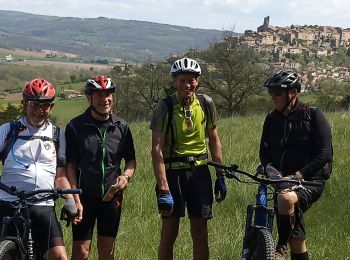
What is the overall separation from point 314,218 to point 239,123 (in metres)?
8.24

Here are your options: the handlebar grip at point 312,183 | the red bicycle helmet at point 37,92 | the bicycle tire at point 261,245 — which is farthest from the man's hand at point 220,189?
the red bicycle helmet at point 37,92

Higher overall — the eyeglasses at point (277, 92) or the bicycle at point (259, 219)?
the eyeglasses at point (277, 92)

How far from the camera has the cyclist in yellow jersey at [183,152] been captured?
14.9 feet

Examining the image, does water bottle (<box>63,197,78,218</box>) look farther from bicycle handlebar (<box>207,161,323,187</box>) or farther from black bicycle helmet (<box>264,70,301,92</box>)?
black bicycle helmet (<box>264,70,301,92</box>)

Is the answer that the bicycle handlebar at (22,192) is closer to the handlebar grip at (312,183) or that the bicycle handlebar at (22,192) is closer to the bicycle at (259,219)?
the bicycle at (259,219)

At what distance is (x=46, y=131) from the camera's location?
4184 mm

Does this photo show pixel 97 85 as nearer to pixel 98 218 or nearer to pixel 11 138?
pixel 11 138

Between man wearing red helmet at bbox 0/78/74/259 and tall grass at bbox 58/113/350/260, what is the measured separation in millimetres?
1741

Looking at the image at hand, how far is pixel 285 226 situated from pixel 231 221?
8.84ft

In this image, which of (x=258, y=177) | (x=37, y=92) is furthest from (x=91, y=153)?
(x=258, y=177)

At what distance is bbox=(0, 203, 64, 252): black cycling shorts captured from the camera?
4004 mm

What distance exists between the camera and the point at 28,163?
4.05 m

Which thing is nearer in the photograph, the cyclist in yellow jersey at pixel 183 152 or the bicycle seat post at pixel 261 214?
the bicycle seat post at pixel 261 214

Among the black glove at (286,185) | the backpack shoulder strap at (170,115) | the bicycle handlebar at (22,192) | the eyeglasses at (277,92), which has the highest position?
the eyeglasses at (277,92)
